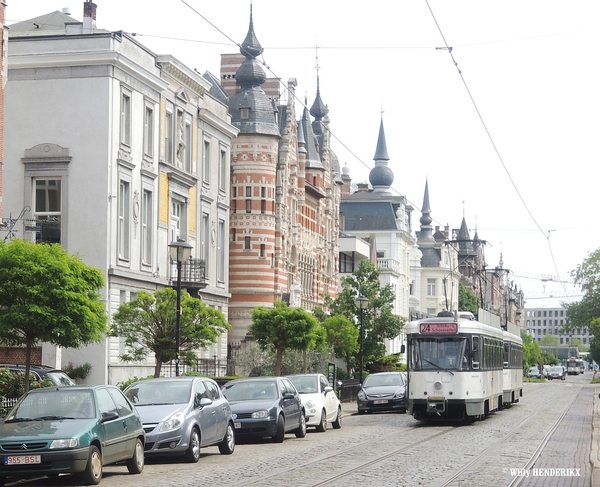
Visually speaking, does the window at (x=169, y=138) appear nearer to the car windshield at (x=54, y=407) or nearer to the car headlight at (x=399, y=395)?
the car headlight at (x=399, y=395)

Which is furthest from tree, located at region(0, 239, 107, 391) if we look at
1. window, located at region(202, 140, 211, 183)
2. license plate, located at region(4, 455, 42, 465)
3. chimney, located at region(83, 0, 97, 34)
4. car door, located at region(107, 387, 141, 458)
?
window, located at region(202, 140, 211, 183)

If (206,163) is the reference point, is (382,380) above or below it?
below

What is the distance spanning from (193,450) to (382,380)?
22880 mm

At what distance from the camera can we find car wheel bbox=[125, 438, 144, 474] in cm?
1890

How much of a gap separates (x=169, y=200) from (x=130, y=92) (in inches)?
234

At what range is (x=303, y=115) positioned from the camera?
76875 mm

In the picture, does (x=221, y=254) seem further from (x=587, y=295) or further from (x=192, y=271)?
(x=587, y=295)

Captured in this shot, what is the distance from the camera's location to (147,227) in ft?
154

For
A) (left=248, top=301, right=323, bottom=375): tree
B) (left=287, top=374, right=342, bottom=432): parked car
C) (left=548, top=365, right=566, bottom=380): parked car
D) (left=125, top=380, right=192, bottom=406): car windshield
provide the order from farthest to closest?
(left=548, top=365, right=566, bottom=380): parked car, (left=248, top=301, right=323, bottom=375): tree, (left=287, top=374, right=342, bottom=432): parked car, (left=125, top=380, right=192, bottom=406): car windshield

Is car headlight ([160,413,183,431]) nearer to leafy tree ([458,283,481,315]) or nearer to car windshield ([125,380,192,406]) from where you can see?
car windshield ([125,380,192,406])

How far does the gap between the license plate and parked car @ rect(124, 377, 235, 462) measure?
4.26 m

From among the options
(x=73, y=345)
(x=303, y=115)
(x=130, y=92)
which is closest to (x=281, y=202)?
(x=303, y=115)

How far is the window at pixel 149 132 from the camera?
46.4 metres

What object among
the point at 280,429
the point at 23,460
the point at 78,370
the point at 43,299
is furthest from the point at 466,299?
the point at 23,460
